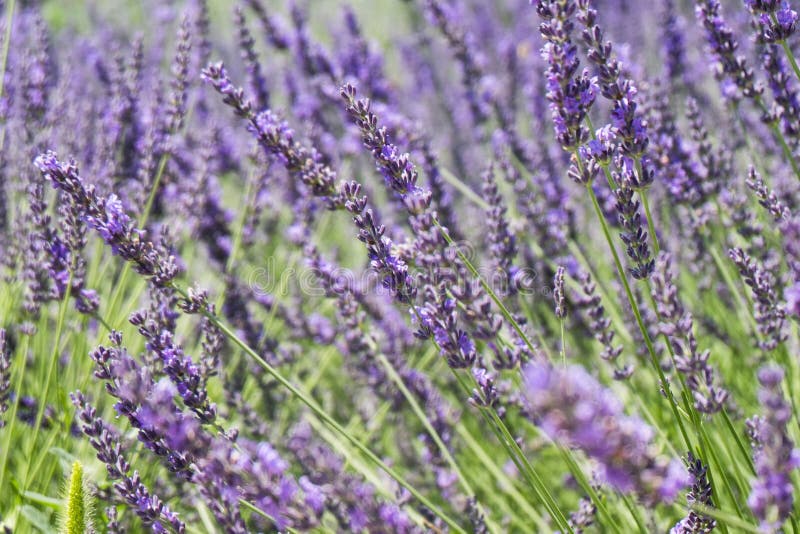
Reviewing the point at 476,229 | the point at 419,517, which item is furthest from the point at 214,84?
the point at 476,229

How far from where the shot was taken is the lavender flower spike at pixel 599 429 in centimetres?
85

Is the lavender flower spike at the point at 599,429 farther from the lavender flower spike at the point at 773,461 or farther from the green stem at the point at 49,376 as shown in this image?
the green stem at the point at 49,376

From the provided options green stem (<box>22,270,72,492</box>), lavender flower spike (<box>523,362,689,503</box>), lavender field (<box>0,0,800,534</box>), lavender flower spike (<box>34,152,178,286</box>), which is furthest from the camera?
green stem (<box>22,270,72,492</box>)

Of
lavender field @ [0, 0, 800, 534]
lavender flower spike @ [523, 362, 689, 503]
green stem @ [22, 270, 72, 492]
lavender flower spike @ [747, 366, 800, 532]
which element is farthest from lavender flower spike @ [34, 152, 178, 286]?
lavender flower spike @ [747, 366, 800, 532]

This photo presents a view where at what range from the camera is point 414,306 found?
1584 mm

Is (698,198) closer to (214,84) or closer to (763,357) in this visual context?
(763,357)

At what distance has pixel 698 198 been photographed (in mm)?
2496

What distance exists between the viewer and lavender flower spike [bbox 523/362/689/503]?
2.79ft

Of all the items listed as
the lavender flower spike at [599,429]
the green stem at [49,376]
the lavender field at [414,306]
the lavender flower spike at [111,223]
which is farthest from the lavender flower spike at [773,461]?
the green stem at [49,376]

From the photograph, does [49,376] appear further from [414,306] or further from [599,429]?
[599,429]

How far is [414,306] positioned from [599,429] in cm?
74

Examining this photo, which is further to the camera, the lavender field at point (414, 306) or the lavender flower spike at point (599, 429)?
the lavender field at point (414, 306)

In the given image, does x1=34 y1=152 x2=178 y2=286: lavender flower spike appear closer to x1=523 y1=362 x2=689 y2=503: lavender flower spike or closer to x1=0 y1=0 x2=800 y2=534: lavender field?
x1=0 y1=0 x2=800 y2=534: lavender field

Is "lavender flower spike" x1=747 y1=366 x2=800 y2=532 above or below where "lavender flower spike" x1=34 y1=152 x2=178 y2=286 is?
below
